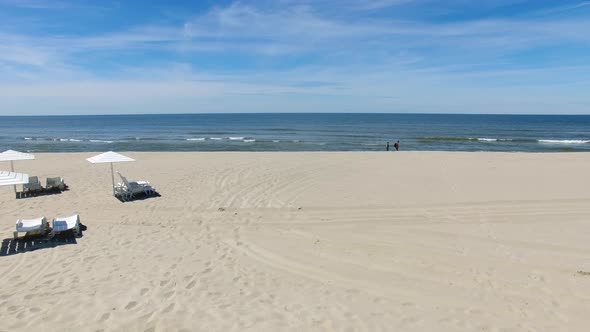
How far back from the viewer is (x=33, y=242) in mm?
7574

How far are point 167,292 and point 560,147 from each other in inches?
1571

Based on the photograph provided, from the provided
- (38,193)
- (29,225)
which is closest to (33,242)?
(29,225)

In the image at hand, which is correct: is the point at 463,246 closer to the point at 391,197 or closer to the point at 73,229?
the point at 391,197

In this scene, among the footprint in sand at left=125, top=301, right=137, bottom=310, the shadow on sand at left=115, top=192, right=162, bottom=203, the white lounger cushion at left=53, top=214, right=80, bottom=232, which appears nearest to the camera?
the footprint in sand at left=125, top=301, right=137, bottom=310

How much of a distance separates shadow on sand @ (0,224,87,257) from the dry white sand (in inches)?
3.1

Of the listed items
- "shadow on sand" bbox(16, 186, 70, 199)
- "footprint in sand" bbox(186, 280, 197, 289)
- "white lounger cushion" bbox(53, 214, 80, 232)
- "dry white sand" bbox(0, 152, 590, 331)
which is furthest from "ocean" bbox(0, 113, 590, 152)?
"footprint in sand" bbox(186, 280, 197, 289)

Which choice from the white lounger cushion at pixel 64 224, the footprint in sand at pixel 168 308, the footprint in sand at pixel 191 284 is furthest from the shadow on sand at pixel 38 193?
the footprint in sand at pixel 168 308

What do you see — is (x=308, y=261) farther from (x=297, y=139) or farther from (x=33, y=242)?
(x=297, y=139)

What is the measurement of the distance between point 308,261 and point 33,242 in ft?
19.4

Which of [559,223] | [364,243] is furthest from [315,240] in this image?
[559,223]

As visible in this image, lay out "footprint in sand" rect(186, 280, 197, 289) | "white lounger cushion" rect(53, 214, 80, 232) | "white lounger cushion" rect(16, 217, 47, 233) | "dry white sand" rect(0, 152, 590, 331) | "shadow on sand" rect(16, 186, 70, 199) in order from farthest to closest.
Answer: "shadow on sand" rect(16, 186, 70, 199)
"white lounger cushion" rect(53, 214, 80, 232)
"white lounger cushion" rect(16, 217, 47, 233)
"footprint in sand" rect(186, 280, 197, 289)
"dry white sand" rect(0, 152, 590, 331)

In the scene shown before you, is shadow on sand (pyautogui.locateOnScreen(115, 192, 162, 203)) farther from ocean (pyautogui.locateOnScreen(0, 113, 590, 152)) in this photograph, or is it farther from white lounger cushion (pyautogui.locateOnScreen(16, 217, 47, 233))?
ocean (pyautogui.locateOnScreen(0, 113, 590, 152))

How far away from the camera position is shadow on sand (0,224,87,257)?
23.5ft

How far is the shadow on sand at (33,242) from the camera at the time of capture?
23.5 ft
